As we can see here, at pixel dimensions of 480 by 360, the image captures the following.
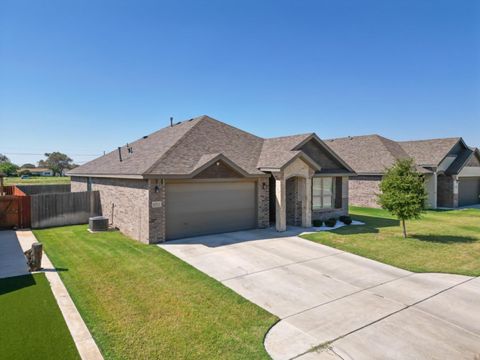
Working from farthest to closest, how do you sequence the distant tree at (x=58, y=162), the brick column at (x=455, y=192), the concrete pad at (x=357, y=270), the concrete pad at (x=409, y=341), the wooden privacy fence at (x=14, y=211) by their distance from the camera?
the distant tree at (x=58, y=162) < the brick column at (x=455, y=192) < the wooden privacy fence at (x=14, y=211) < the concrete pad at (x=357, y=270) < the concrete pad at (x=409, y=341)

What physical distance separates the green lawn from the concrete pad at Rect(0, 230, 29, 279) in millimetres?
11764

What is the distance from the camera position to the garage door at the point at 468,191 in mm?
29672

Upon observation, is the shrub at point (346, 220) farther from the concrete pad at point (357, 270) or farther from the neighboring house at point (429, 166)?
the neighboring house at point (429, 166)

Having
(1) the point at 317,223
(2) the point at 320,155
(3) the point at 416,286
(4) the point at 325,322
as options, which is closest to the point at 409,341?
(4) the point at 325,322

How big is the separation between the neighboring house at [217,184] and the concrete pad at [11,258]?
4.45 m

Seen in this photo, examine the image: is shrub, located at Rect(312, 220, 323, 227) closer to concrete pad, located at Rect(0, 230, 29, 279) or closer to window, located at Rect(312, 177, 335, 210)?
window, located at Rect(312, 177, 335, 210)

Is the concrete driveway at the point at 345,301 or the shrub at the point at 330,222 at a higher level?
the shrub at the point at 330,222

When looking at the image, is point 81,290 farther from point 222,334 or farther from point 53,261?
point 222,334

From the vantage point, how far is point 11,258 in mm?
10906

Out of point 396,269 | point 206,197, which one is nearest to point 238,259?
point 206,197

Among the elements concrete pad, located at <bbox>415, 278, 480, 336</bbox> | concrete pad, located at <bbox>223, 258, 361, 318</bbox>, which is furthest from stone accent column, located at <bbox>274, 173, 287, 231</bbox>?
concrete pad, located at <bbox>415, 278, 480, 336</bbox>

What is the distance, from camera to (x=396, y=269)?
1027 cm

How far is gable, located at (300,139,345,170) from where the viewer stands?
18.5 meters

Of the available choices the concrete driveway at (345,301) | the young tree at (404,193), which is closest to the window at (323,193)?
the young tree at (404,193)
